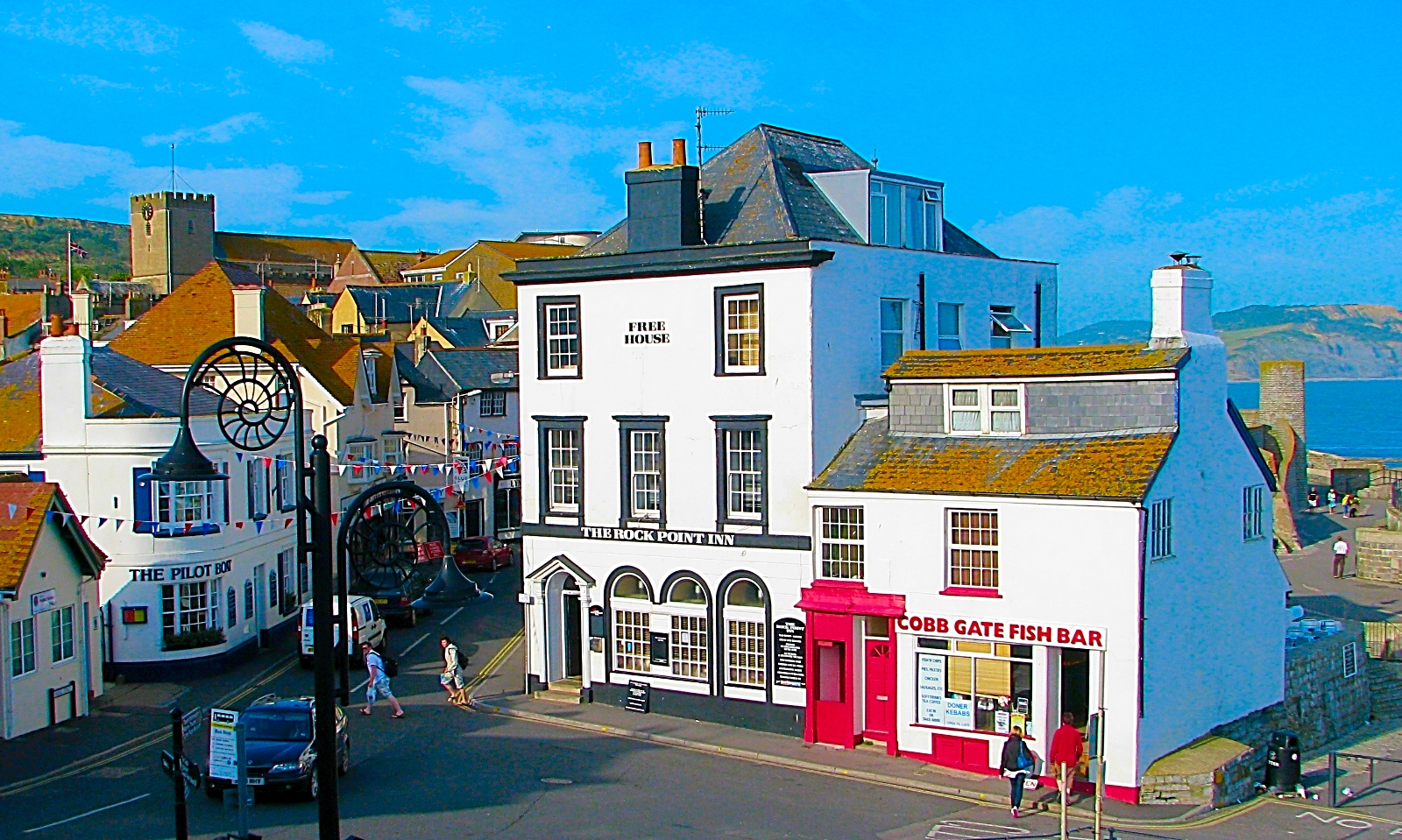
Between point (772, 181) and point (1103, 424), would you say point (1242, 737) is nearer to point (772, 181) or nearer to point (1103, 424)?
point (1103, 424)

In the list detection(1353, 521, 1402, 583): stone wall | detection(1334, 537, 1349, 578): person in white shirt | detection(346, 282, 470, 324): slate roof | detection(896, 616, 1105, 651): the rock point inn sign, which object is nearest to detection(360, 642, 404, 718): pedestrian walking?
detection(896, 616, 1105, 651): the rock point inn sign

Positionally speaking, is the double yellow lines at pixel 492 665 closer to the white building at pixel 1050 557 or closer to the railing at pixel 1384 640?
the white building at pixel 1050 557

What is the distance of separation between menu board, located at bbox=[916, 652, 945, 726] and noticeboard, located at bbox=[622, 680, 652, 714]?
6679 millimetres

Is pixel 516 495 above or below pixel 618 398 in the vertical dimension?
below

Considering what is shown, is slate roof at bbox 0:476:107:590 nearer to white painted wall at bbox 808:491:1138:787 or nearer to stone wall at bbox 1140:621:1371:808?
white painted wall at bbox 808:491:1138:787

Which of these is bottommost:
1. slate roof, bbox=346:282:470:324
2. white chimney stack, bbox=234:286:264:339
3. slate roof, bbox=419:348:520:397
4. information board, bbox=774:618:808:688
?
information board, bbox=774:618:808:688

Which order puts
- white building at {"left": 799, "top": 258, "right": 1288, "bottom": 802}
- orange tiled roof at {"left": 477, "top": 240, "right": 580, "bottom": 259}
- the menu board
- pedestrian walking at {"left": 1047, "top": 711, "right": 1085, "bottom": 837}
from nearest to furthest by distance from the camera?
1. pedestrian walking at {"left": 1047, "top": 711, "right": 1085, "bottom": 837}
2. white building at {"left": 799, "top": 258, "right": 1288, "bottom": 802}
3. the menu board
4. orange tiled roof at {"left": 477, "top": 240, "right": 580, "bottom": 259}

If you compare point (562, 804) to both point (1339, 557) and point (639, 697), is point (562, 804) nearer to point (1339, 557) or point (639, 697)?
point (639, 697)

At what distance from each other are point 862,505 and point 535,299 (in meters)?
9.53

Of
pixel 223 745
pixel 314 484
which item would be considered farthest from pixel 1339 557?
pixel 314 484

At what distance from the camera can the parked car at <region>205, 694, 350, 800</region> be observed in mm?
22609

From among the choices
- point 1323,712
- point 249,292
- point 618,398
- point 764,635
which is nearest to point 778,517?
point 764,635

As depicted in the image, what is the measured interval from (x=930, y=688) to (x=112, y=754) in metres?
15.7

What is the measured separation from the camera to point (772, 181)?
1237 inches
